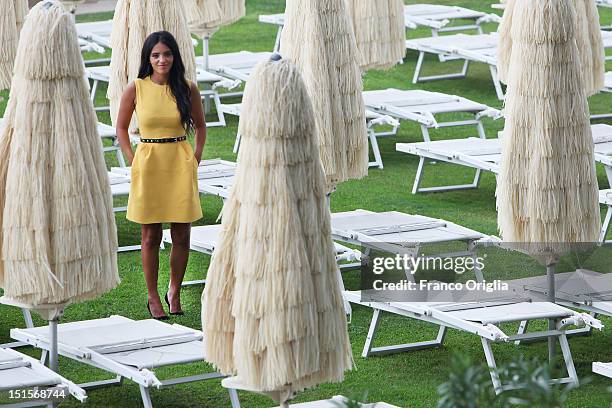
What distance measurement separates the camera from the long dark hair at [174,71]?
805cm

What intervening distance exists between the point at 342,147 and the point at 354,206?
2288mm

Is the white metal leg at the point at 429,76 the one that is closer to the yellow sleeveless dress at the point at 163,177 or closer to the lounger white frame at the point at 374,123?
the lounger white frame at the point at 374,123

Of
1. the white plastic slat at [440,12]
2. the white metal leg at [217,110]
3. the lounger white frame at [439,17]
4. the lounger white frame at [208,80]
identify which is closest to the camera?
the lounger white frame at [208,80]

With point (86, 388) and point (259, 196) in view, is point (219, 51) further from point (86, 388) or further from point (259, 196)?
point (259, 196)

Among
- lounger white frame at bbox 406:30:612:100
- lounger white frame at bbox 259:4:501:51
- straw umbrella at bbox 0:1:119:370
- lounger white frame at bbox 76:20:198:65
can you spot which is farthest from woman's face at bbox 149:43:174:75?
lounger white frame at bbox 259:4:501:51

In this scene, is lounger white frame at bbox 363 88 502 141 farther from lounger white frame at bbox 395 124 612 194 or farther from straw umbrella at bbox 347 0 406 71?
lounger white frame at bbox 395 124 612 194

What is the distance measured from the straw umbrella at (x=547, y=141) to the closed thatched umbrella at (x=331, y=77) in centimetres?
129

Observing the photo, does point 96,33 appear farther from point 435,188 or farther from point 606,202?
point 606,202

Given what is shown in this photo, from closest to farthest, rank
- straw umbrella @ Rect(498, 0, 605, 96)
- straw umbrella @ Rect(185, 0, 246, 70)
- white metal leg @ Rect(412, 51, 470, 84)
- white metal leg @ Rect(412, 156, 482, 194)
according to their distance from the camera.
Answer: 1. straw umbrella @ Rect(498, 0, 605, 96)
2. white metal leg @ Rect(412, 156, 482, 194)
3. straw umbrella @ Rect(185, 0, 246, 70)
4. white metal leg @ Rect(412, 51, 470, 84)

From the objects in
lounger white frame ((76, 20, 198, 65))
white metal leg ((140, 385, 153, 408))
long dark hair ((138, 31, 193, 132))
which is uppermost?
long dark hair ((138, 31, 193, 132))

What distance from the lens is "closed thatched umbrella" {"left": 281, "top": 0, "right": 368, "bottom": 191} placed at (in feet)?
27.8

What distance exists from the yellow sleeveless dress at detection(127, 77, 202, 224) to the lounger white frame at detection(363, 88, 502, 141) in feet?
12.3

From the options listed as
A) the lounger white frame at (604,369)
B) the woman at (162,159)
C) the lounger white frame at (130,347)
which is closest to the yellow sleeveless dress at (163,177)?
the woman at (162,159)

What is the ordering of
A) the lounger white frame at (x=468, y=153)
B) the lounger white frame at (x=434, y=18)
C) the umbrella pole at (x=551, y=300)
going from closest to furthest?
the umbrella pole at (x=551, y=300) < the lounger white frame at (x=468, y=153) < the lounger white frame at (x=434, y=18)
